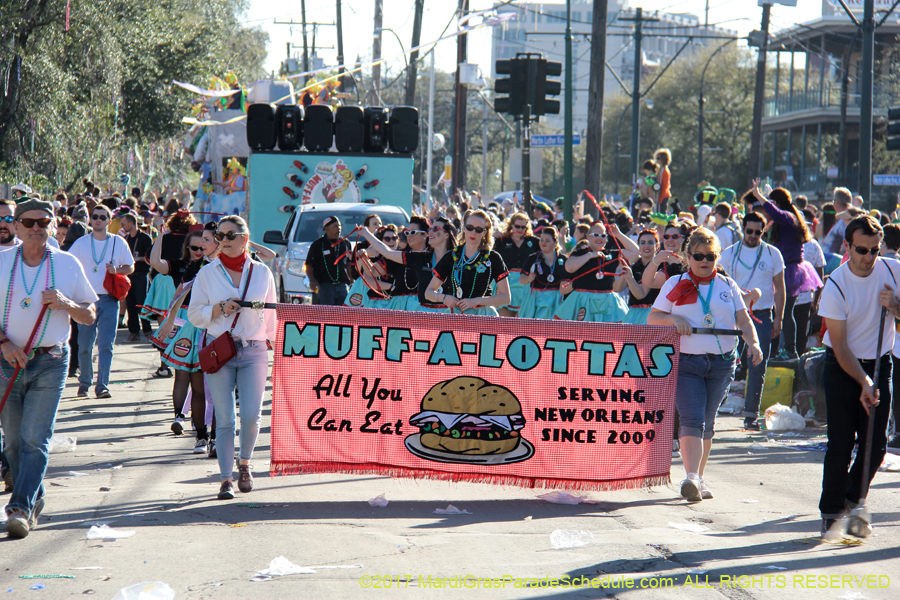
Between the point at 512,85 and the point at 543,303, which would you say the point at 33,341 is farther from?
the point at 512,85

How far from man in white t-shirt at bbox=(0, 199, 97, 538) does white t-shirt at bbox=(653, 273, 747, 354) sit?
3.76 meters

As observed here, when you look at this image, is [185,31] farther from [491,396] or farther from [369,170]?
[491,396]

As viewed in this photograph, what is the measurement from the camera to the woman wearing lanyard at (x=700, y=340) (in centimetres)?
675

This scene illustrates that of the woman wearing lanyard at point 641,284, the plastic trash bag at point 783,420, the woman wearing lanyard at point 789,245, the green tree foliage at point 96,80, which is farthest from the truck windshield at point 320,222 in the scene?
the green tree foliage at point 96,80

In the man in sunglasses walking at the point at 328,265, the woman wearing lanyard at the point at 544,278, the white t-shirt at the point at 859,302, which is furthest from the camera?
the man in sunglasses walking at the point at 328,265

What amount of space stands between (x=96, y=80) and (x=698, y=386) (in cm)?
2601

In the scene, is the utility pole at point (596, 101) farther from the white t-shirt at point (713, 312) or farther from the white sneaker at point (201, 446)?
the white t-shirt at point (713, 312)

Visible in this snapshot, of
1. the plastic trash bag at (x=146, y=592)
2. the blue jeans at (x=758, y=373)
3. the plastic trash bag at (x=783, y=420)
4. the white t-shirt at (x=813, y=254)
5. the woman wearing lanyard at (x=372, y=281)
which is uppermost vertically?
the white t-shirt at (x=813, y=254)

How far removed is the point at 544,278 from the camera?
37.5 ft

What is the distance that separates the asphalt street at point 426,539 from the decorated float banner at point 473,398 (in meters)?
0.27

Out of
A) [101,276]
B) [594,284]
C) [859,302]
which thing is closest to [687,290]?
[859,302]

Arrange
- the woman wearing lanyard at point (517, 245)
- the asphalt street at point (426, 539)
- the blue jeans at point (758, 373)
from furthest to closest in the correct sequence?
the woman wearing lanyard at point (517, 245)
the blue jeans at point (758, 373)
the asphalt street at point (426, 539)

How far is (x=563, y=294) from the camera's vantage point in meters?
10.7

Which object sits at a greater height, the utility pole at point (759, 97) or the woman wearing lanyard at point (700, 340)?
the utility pole at point (759, 97)
